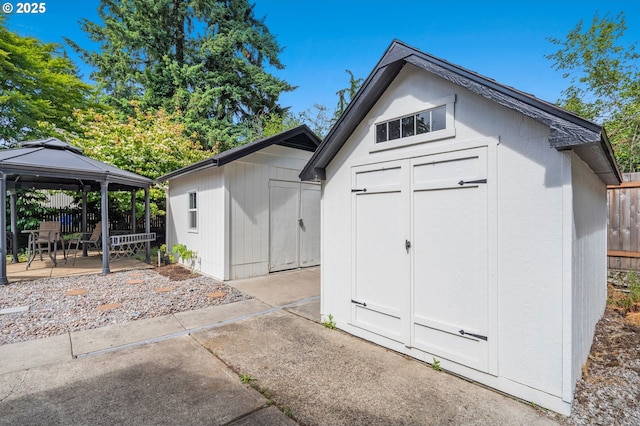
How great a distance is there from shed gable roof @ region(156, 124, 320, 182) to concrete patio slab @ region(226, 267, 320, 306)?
2782 millimetres

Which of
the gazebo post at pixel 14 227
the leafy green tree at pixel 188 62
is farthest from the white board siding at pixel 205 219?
the leafy green tree at pixel 188 62

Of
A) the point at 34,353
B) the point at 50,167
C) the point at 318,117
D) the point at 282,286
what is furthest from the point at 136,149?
the point at 318,117

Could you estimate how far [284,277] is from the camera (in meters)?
7.35

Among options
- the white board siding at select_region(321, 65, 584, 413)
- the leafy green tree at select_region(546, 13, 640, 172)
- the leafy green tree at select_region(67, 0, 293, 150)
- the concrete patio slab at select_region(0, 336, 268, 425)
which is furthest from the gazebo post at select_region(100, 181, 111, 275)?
the leafy green tree at select_region(546, 13, 640, 172)

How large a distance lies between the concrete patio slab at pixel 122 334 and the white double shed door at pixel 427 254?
2.71m

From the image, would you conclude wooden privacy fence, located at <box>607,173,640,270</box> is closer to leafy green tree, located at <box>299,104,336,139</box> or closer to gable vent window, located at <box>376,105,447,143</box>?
gable vent window, located at <box>376,105,447,143</box>

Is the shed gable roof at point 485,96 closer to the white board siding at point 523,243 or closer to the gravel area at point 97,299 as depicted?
the white board siding at point 523,243

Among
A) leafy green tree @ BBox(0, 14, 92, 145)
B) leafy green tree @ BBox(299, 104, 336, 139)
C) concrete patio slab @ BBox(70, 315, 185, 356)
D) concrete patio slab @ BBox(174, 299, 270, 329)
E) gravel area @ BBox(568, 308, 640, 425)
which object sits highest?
leafy green tree @ BBox(299, 104, 336, 139)

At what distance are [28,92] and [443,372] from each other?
17983 millimetres

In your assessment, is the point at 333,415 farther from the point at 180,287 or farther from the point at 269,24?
the point at 269,24

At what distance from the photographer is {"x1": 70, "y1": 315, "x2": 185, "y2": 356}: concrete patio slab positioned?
12.0ft

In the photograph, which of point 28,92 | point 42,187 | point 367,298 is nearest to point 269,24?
point 28,92

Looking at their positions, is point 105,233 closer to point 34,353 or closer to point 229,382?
point 34,353

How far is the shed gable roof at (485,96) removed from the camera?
2.29 metres
